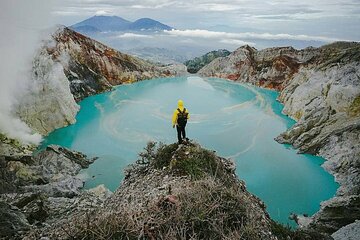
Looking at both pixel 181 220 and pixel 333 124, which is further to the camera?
pixel 333 124

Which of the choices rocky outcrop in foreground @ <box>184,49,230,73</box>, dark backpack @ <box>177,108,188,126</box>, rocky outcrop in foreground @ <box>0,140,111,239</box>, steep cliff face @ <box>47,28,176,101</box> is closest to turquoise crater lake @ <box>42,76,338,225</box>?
rocky outcrop in foreground @ <box>0,140,111,239</box>

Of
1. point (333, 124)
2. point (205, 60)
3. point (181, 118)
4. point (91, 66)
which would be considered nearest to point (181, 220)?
point (181, 118)

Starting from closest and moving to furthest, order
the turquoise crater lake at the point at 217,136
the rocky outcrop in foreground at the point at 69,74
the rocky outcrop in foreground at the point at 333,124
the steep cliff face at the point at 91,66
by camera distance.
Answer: the rocky outcrop in foreground at the point at 333,124 → the turquoise crater lake at the point at 217,136 → the rocky outcrop in foreground at the point at 69,74 → the steep cliff face at the point at 91,66

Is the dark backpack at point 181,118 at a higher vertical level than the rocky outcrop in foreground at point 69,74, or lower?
higher

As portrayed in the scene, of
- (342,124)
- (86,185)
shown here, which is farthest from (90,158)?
(342,124)

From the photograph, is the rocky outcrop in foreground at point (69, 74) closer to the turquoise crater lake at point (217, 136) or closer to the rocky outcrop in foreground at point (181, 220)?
the turquoise crater lake at point (217, 136)

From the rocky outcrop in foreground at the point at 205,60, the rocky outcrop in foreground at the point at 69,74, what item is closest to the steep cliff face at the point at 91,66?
the rocky outcrop in foreground at the point at 69,74

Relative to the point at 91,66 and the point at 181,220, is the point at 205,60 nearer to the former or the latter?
the point at 91,66
